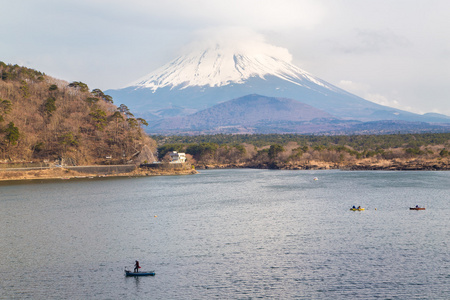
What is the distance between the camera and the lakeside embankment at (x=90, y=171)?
85.0 m

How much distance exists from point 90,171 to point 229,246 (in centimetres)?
6731

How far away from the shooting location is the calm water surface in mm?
23812

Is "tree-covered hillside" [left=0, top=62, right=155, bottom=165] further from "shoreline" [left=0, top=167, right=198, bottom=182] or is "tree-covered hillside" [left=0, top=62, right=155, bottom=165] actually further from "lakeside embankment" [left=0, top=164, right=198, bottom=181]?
"shoreline" [left=0, top=167, right=198, bottom=182]

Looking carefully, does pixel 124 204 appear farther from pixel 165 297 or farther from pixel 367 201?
pixel 165 297

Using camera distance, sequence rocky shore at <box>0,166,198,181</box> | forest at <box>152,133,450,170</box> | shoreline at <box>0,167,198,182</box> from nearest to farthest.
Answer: shoreline at <box>0,167,198,182</box>
rocky shore at <box>0,166,198,181</box>
forest at <box>152,133,450,170</box>

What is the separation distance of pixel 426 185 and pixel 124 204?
42272mm

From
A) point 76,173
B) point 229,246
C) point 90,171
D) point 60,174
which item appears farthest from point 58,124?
point 229,246

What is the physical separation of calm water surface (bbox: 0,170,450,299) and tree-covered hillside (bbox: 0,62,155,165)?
3514 cm

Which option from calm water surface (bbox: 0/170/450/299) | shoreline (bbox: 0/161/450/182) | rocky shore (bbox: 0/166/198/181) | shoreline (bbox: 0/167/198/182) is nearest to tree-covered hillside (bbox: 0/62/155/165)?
rocky shore (bbox: 0/166/198/181)

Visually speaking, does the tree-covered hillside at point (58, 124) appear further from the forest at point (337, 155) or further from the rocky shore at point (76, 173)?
the forest at point (337, 155)

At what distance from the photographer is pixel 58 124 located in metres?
97.8

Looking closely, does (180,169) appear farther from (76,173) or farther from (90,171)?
(76,173)

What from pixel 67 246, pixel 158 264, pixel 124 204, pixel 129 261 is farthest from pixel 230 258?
pixel 124 204

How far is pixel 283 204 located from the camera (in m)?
52.2
